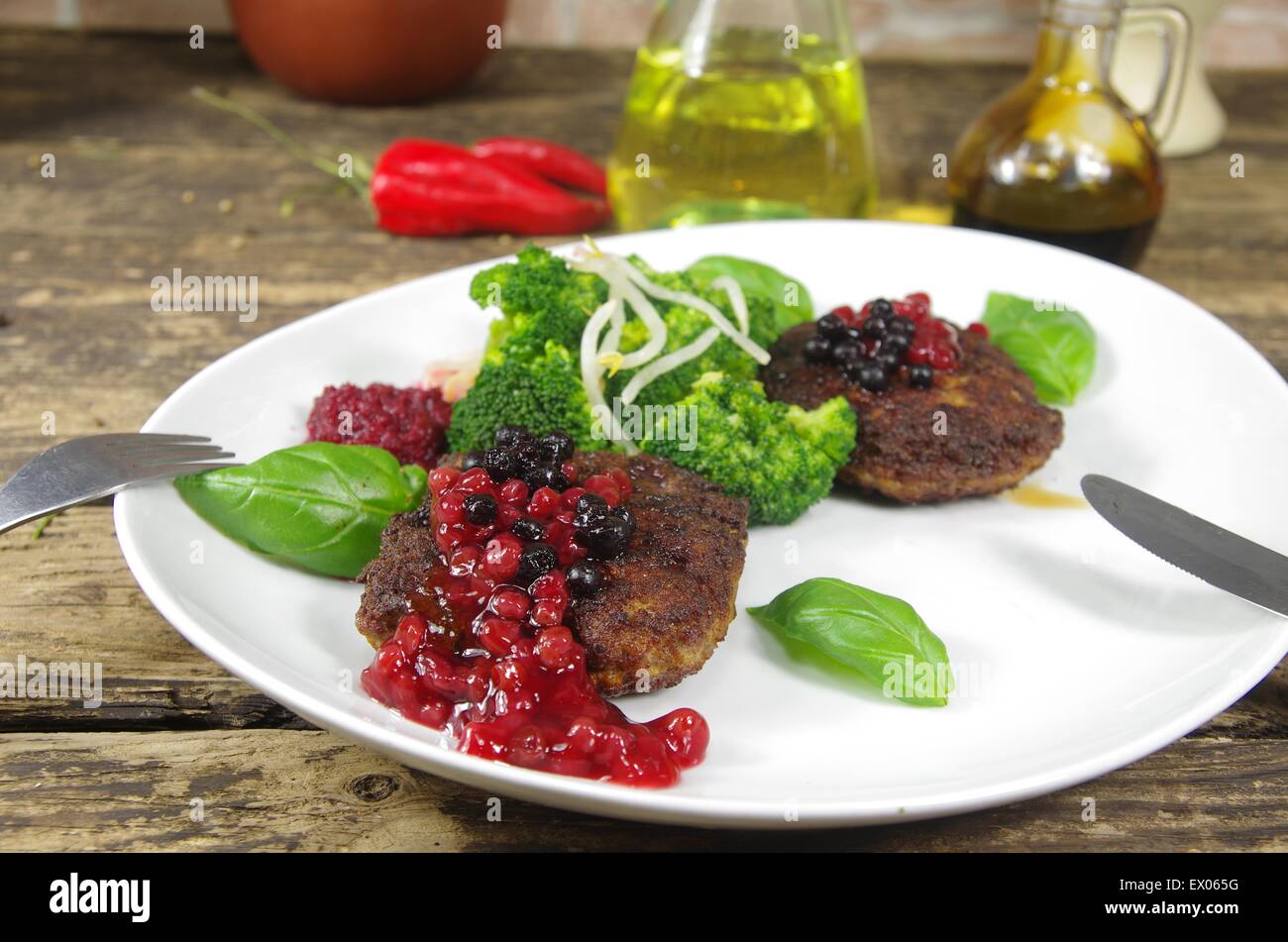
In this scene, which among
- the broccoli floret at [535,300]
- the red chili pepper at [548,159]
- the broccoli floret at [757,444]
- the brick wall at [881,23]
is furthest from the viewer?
the brick wall at [881,23]

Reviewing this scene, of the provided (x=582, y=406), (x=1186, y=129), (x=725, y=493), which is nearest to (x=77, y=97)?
(x=582, y=406)

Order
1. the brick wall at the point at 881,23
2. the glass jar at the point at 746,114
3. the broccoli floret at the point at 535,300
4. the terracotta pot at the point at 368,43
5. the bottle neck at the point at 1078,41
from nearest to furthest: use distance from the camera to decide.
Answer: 1. the broccoli floret at the point at 535,300
2. the bottle neck at the point at 1078,41
3. the glass jar at the point at 746,114
4. the terracotta pot at the point at 368,43
5. the brick wall at the point at 881,23

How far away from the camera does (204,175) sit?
171 inches

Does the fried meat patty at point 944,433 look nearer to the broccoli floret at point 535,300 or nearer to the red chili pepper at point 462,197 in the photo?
the broccoli floret at point 535,300

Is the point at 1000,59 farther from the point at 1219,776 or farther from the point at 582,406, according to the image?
the point at 1219,776

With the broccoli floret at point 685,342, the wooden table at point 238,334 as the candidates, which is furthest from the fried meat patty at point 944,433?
the wooden table at point 238,334

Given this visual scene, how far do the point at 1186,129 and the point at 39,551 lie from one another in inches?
163

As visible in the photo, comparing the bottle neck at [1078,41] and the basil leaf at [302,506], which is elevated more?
the bottle neck at [1078,41]

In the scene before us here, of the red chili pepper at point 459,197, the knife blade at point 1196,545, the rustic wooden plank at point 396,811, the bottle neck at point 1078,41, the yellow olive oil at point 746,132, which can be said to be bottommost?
the rustic wooden plank at point 396,811

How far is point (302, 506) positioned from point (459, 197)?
6.55 ft

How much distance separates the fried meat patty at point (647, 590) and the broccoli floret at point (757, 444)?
8.2 inches

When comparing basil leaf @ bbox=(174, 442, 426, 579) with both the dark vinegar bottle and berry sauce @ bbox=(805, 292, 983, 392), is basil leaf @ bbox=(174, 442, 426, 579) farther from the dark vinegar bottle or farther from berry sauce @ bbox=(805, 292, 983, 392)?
the dark vinegar bottle

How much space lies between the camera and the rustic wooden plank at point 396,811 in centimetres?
179

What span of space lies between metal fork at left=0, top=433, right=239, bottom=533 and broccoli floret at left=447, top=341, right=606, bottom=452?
0.46 metres
